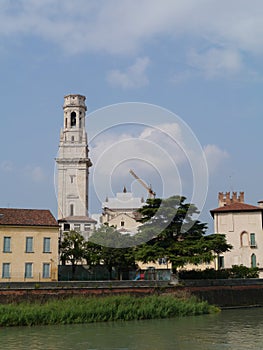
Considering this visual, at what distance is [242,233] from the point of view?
5750 centimetres

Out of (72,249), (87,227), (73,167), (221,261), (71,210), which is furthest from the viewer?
(73,167)

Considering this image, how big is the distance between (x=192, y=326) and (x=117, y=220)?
179 feet

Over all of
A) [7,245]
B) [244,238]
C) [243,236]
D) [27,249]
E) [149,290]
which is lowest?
[149,290]

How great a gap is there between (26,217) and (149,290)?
43.3ft

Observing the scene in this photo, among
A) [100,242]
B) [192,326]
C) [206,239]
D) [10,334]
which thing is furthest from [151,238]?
[10,334]

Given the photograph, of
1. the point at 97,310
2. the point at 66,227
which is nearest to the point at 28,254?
the point at 97,310

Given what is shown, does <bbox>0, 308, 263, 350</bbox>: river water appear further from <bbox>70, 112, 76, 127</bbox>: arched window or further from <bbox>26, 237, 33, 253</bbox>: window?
<bbox>70, 112, 76, 127</bbox>: arched window

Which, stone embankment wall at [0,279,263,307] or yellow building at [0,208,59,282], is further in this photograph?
yellow building at [0,208,59,282]

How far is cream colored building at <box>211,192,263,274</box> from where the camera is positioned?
187 ft

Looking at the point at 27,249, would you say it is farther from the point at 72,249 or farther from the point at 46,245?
the point at 72,249

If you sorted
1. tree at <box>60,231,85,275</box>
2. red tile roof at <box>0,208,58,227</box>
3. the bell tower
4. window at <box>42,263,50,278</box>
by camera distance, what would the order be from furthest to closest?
the bell tower < tree at <box>60,231,85,275</box> < red tile roof at <box>0,208,58,227</box> < window at <box>42,263,50,278</box>

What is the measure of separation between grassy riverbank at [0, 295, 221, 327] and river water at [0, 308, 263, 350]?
877 millimetres

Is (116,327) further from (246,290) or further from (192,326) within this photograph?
(246,290)

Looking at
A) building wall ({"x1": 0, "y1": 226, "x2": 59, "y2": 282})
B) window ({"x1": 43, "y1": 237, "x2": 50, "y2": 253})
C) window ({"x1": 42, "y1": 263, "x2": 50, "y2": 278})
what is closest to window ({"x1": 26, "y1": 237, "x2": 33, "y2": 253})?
Answer: building wall ({"x1": 0, "y1": 226, "x2": 59, "y2": 282})
